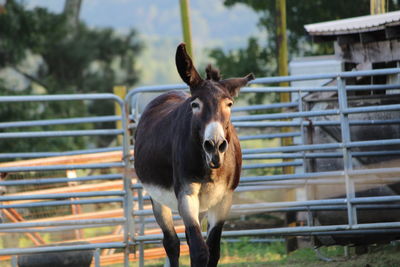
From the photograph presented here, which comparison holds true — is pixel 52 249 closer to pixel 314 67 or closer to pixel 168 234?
pixel 168 234

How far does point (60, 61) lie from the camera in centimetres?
3266

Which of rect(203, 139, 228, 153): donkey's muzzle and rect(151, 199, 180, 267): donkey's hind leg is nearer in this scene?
rect(203, 139, 228, 153): donkey's muzzle

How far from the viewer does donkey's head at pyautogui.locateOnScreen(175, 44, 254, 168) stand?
674 cm

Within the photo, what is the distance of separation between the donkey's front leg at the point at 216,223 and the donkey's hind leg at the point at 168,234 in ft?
1.95

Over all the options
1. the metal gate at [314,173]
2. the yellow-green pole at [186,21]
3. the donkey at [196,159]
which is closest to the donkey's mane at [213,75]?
the donkey at [196,159]

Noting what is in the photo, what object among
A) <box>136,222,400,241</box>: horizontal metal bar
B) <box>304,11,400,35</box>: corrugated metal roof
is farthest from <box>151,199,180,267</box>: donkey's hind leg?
<box>304,11,400,35</box>: corrugated metal roof

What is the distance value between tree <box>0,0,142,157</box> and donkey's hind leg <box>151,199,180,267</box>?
47.3ft

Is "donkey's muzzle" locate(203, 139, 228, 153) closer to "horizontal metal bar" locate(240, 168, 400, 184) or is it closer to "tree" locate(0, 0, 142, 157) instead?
"horizontal metal bar" locate(240, 168, 400, 184)

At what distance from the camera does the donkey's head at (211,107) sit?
674 cm

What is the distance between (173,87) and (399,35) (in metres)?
3.43

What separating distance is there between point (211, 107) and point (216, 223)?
1384 mm

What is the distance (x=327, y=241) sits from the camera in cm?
1058

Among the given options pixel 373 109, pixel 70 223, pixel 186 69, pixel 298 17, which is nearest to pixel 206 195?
pixel 186 69

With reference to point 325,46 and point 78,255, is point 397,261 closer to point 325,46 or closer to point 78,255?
point 78,255
